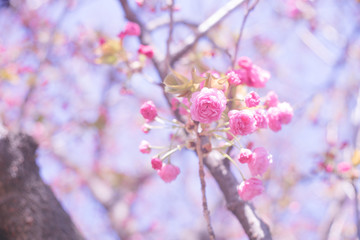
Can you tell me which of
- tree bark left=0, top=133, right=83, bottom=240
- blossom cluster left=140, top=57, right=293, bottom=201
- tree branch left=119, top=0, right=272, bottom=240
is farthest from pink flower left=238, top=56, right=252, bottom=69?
tree bark left=0, top=133, right=83, bottom=240

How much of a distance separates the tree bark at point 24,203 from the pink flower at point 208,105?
1.11 m

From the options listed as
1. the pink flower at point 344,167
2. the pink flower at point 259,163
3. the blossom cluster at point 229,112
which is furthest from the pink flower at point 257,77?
the pink flower at point 344,167

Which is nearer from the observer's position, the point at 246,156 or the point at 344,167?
the point at 246,156

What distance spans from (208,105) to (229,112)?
125 mm

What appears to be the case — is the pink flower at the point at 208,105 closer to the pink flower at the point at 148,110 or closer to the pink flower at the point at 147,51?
the pink flower at the point at 148,110

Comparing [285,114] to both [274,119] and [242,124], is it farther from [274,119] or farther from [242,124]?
[242,124]

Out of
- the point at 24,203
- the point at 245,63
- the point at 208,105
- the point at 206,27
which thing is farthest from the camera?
the point at 206,27

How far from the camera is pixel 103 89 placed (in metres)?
4.99

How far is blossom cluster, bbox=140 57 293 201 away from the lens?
960 mm

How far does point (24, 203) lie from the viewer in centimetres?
158

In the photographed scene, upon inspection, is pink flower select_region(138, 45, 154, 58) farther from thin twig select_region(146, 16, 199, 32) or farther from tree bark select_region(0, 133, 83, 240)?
tree bark select_region(0, 133, 83, 240)

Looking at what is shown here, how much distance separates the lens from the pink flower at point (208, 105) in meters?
0.93

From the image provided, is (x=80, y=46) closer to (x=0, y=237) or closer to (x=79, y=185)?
(x=79, y=185)

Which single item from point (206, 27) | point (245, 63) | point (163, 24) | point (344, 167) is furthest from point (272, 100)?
point (163, 24)
